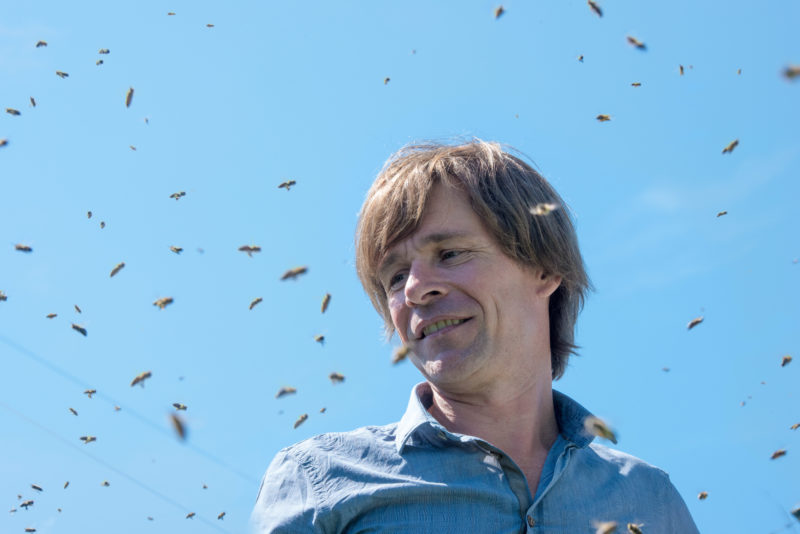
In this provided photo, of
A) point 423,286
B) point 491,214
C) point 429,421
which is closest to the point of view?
point 429,421

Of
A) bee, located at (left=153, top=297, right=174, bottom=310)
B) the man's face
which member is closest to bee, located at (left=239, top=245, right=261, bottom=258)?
bee, located at (left=153, top=297, right=174, bottom=310)

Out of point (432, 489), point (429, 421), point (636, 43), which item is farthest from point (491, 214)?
point (636, 43)

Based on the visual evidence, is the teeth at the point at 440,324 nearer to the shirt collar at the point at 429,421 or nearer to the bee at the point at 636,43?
the shirt collar at the point at 429,421

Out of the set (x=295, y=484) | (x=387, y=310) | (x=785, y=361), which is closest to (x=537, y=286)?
(x=387, y=310)

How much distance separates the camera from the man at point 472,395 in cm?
494

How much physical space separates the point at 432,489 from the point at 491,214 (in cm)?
196

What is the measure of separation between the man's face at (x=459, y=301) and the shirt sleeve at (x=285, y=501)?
111 centimetres

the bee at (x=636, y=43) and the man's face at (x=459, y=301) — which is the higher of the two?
the bee at (x=636, y=43)

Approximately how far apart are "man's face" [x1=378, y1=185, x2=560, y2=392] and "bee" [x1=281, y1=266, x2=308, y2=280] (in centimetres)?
162

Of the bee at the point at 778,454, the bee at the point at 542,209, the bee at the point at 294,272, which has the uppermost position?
the bee at the point at 542,209

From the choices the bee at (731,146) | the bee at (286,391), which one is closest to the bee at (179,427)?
the bee at (286,391)

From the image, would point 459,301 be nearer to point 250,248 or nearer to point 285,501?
point 285,501

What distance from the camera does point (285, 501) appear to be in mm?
4887

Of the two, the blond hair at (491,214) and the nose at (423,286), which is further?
the blond hair at (491,214)
